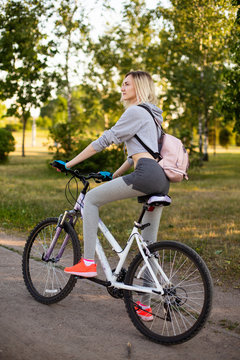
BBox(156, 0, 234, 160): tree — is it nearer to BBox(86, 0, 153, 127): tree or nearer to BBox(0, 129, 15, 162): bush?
BBox(86, 0, 153, 127): tree

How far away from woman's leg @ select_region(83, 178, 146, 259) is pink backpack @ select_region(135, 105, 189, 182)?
285 mm

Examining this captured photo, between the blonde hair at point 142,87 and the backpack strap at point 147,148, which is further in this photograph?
the blonde hair at point 142,87

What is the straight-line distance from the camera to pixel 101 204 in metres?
3.82

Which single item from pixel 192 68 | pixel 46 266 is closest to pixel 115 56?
pixel 192 68

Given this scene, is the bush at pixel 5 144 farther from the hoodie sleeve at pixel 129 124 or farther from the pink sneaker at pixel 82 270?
the hoodie sleeve at pixel 129 124

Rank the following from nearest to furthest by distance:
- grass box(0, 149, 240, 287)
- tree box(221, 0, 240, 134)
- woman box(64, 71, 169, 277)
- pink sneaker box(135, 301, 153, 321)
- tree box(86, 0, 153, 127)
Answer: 1. woman box(64, 71, 169, 277)
2. pink sneaker box(135, 301, 153, 321)
3. grass box(0, 149, 240, 287)
4. tree box(221, 0, 240, 134)
5. tree box(86, 0, 153, 127)

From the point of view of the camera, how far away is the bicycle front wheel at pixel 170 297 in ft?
11.2

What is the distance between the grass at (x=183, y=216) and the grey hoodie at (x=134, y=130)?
230 centimetres

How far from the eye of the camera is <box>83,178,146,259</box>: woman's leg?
3.71m

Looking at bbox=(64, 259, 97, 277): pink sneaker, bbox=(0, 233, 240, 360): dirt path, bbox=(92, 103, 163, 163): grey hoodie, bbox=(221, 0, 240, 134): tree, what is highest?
bbox=(221, 0, 240, 134): tree

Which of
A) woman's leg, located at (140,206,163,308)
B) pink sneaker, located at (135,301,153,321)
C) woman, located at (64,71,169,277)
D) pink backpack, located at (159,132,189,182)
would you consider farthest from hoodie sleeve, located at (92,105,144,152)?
pink sneaker, located at (135,301,153,321)

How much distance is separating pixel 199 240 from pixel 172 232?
77cm

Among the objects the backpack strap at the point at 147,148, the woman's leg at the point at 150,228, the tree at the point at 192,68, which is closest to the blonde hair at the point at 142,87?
the backpack strap at the point at 147,148

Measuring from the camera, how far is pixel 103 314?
414 cm
